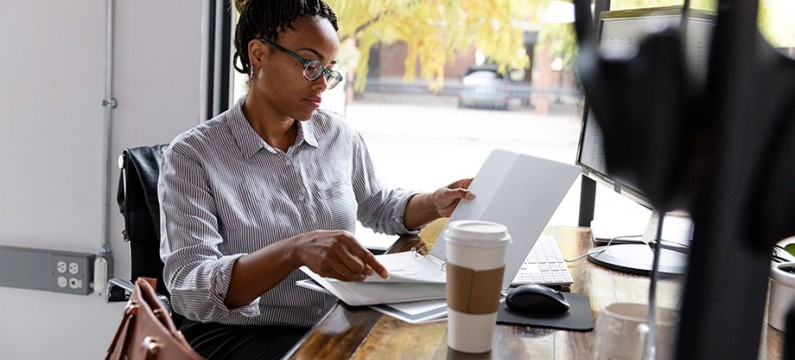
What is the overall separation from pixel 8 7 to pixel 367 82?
3.64 feet

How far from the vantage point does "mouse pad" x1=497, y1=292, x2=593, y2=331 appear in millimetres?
1192

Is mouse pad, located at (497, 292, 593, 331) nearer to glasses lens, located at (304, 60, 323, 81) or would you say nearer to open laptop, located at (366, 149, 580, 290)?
open laptop, located at (366, 149, 580, 290)

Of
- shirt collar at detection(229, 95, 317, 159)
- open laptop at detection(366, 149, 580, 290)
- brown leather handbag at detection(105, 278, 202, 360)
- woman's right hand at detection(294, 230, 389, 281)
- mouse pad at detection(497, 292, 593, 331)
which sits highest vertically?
shirt collar at detection(229, 95, 317, 159)

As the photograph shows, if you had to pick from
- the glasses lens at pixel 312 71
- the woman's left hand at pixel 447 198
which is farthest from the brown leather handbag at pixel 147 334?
the woman's left hand at pixel 447 198

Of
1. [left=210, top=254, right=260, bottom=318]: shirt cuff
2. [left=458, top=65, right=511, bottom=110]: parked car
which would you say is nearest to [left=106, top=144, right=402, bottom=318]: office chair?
[left=210, top=254, right=260, bottom=318]: shirt cuff

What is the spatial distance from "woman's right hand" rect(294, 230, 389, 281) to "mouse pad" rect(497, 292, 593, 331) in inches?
7.8

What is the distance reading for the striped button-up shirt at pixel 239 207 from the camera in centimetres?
144

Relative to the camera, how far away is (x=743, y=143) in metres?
0.40

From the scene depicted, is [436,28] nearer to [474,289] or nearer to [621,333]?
[474,289]

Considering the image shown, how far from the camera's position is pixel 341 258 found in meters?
1.25

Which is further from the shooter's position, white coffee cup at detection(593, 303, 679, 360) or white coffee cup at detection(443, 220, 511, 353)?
white coffee cup at detection(443, 220, 511, 353)

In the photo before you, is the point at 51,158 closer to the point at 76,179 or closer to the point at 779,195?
the point at 76,179

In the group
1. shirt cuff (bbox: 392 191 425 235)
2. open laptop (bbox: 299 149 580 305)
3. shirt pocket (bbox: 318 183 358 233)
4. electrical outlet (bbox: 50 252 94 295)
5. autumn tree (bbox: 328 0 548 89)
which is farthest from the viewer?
electrical outlet (bbox: 50 252 94 295)

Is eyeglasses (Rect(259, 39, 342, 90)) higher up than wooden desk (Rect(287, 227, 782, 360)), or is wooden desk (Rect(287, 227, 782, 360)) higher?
eyeglasses (Rect(259, 39, 342, 90))
